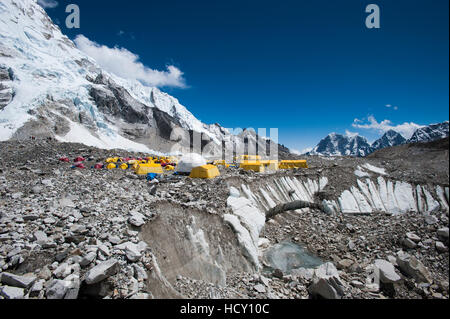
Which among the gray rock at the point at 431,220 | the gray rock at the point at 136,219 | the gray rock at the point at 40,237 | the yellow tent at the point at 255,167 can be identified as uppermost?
the yellow tent at the point at 255,167

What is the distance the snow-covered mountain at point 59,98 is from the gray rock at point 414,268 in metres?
67.1

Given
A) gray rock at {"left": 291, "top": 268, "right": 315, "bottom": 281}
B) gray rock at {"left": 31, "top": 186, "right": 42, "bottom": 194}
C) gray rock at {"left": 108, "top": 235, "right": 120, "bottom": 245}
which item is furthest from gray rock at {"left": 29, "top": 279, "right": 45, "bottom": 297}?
gray rock at {"left": 291, "top": 268, "right": 315, "bottom": 281}

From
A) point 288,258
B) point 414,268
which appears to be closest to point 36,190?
point 288,258

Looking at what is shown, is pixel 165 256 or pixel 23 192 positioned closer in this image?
pixel 165 256

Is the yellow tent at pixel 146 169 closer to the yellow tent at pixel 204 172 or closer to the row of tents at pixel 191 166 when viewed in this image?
the row of tents at pixel 191 166

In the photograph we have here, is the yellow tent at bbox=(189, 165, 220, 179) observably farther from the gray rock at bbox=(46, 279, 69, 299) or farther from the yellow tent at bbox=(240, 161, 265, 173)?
the gray rock at bbox=(46, 279, 69, 299)

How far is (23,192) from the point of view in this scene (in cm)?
815

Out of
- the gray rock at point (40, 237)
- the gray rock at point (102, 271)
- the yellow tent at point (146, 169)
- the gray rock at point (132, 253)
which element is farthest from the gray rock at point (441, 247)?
the yellow tent at point (146, 169)

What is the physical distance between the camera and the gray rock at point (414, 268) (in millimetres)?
4227

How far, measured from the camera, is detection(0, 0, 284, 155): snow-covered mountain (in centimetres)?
5312
